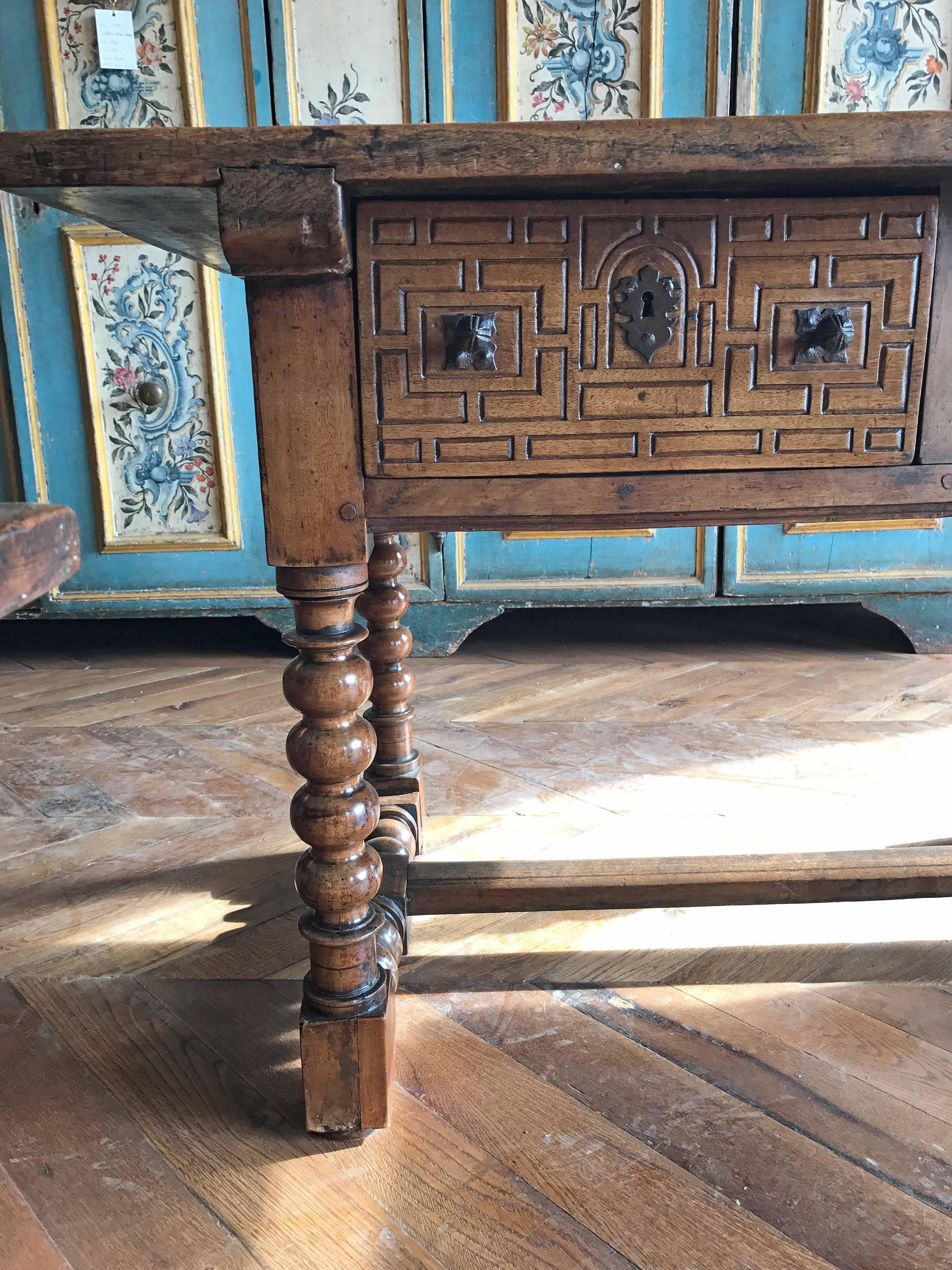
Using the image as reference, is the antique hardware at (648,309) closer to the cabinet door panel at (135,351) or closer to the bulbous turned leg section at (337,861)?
the bulbous turned leg section at (337,861)

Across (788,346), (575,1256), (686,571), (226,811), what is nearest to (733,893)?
(575,1256)

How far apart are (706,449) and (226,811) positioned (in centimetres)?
104

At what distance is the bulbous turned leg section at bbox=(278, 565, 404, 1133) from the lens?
835mm

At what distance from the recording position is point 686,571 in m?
2.40

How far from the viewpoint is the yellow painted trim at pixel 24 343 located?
2.28m

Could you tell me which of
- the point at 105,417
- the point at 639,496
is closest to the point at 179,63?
the point at 105,417

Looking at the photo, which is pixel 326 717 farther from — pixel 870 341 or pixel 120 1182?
pixel 870 341

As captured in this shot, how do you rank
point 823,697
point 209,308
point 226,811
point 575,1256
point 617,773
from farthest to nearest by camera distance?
point 209,308 < point 823,697 < point 617,773 < point 226,811 < point 575,1256

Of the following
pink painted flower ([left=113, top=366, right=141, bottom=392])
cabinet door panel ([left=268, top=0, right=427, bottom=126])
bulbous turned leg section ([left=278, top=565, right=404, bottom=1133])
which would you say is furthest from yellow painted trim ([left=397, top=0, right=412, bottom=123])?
bulbous turned leg section ([left=278, top=565, right=404, bottom=1133])

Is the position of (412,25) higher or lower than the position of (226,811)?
higher

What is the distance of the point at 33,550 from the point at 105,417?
78.3 inches

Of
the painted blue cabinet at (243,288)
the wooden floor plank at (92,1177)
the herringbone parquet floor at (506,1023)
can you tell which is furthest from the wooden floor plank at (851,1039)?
the painted blue cabinet at (243,288)

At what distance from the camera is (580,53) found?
7.19ft

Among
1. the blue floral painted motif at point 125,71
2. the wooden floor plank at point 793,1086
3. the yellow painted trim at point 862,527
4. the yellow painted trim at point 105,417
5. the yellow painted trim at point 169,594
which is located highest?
the blue floral painted motif at point 125,71
